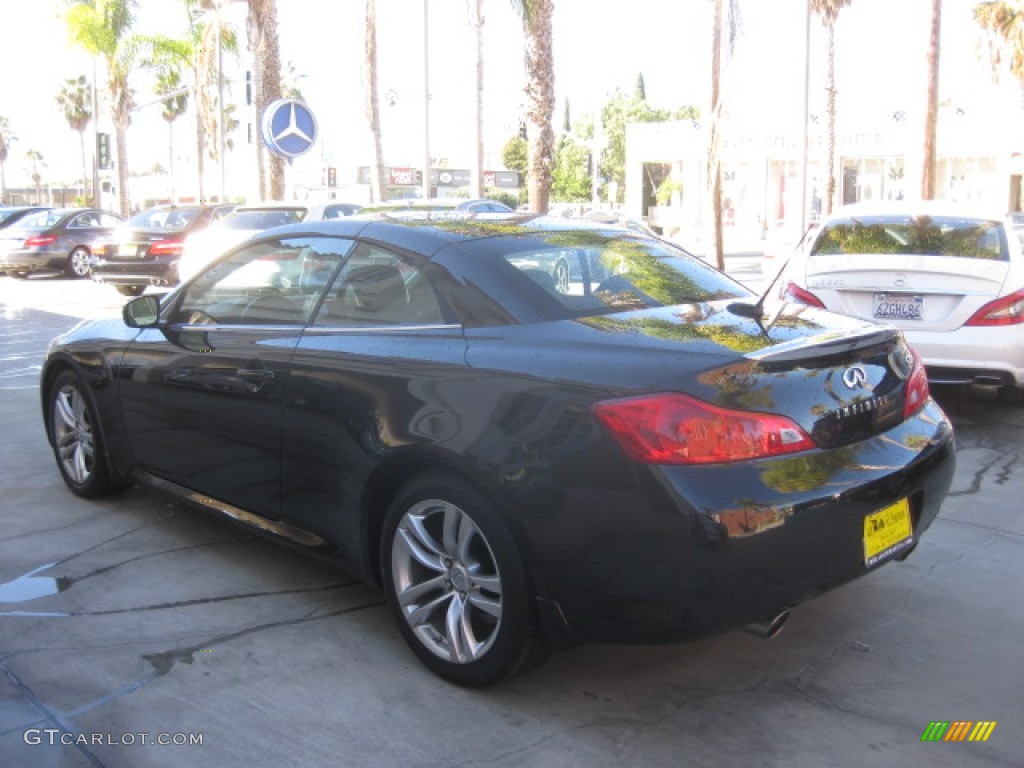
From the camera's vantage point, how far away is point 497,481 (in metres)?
3.19

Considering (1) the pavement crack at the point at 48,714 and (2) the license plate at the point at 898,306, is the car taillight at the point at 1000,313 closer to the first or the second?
(2) the license plate at the point at 898,306

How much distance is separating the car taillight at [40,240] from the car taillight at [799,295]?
1797 centimetres

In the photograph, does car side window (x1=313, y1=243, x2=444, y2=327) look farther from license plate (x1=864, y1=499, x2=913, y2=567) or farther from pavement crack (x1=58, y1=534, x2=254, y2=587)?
license plate (x1=864, y1=499, x2=913, y2=567)

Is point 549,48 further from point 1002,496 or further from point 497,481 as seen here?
point 497,481

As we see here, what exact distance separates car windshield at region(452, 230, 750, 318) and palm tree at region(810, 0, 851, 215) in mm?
26949

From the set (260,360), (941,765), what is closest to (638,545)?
(941,765)

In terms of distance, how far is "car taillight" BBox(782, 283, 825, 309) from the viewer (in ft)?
23.4

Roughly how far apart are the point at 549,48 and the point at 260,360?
13383 mm

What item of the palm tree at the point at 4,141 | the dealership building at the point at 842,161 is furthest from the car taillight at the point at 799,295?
the palm tree at the point at 4,141

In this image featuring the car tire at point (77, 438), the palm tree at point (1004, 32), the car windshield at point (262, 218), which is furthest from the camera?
the palm tree at point (1004, 32)

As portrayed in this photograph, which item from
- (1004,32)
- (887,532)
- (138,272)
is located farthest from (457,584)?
(1004,32)

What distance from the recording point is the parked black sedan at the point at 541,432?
3.01 metres

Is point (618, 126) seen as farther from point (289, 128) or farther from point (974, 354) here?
point (974, 354)

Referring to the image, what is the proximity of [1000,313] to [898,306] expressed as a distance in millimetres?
623
